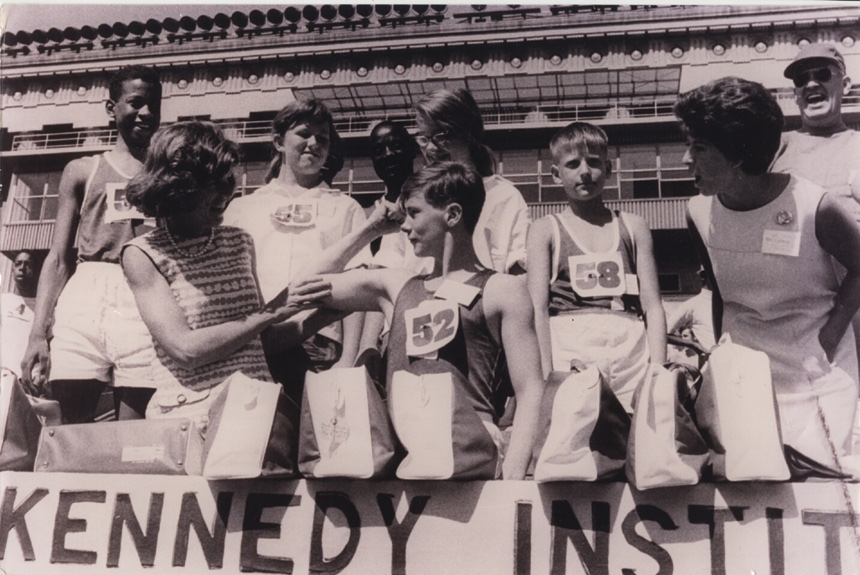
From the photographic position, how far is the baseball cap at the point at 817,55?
374cm

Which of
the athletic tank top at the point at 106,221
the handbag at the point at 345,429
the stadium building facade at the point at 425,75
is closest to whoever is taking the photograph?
the handbag at the point at 345,429

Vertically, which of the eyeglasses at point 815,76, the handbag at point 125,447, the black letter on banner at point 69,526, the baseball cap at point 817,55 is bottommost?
the black letter on banner at point 69,526

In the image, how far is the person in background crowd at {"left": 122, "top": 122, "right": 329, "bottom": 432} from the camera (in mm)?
3391

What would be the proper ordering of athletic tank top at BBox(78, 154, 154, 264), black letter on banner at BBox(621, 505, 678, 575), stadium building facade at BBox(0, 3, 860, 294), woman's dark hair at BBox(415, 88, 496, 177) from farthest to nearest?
athletic tank top at BBox(78, 154, 154, 264) → stadium building facade at BBox(0, 3, 860, 294) → woman's dark hair at BBox(415, 88, 496, 177) → black letter on banner at BBox(621, 505, 678, 575)

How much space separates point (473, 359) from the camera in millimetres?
3227

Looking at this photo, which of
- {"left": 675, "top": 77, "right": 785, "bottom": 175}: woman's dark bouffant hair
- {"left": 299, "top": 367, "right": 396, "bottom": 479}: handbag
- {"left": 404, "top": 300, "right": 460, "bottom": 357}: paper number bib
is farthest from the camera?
{"left": 675, "top": 77, "right": 785, "bottom": 175}: woman's dark bouffant hair

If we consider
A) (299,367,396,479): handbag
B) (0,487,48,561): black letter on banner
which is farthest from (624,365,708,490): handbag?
(0,487,48,561): black letter on banner

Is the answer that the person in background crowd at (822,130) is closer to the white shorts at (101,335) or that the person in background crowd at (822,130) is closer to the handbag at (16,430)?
the white shorts at (101,335)

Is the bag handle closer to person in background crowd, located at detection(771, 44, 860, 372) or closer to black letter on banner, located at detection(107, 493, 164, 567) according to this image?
person in background crowd, located at detection(771, 44, 860, 372)

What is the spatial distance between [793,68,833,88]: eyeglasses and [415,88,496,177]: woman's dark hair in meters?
1.48

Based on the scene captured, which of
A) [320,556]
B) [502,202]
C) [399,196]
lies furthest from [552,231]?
[320,556]

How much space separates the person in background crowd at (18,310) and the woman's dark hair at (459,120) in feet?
7.25

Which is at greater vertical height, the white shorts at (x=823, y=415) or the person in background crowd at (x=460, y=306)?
the person in background crowd at (x=460, y=306)

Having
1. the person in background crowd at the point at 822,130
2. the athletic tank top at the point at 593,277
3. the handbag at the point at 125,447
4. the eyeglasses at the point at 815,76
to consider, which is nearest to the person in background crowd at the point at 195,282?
the handbag at the point at 125,447
